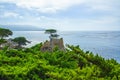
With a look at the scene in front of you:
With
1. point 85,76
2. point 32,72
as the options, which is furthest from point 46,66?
point 85,76

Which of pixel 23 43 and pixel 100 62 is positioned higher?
pixel 100 62

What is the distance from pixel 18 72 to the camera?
25.8 ft

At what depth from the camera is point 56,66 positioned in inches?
340

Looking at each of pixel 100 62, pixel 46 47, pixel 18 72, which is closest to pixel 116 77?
pixel 100 62

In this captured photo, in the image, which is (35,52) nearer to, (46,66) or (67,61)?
(67,61)

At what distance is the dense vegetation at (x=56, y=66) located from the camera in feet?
16.4

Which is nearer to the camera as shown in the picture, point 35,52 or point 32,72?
point 32,72

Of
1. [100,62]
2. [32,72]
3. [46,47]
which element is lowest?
[46,47]

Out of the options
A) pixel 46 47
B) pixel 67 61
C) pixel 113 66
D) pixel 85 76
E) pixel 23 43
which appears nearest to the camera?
pixel 85 76

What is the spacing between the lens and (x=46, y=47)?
203 ft

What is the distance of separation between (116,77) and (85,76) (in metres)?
0.66

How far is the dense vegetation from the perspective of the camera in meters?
5.00

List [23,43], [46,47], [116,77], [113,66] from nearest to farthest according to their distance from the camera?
[116,77]
[113,66]
[46,47]
[23,43]

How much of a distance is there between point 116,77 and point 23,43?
64.7m
